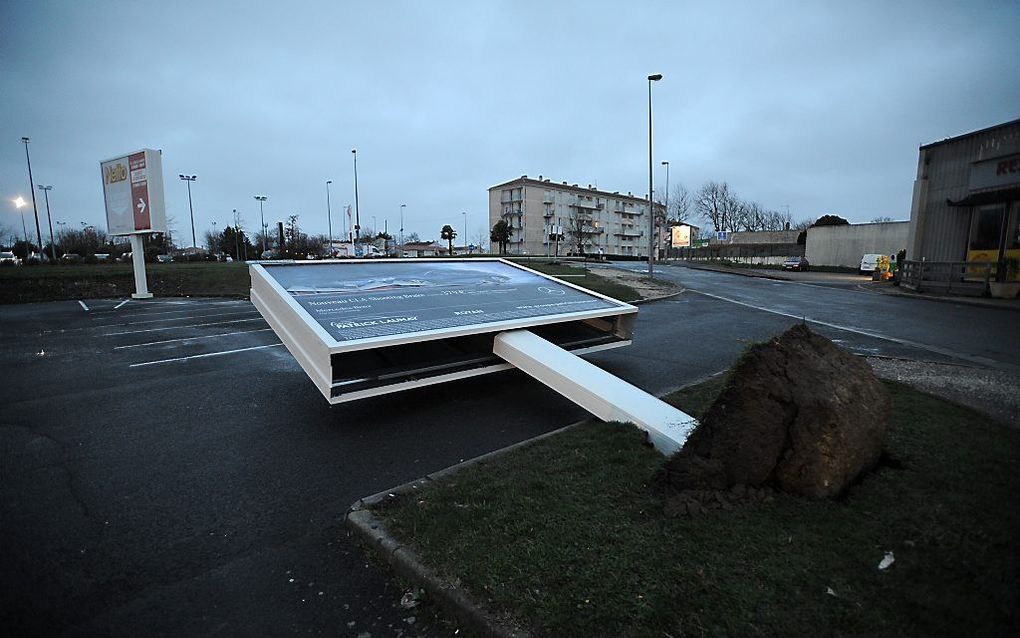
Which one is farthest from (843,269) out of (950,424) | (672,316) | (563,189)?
(563,189)

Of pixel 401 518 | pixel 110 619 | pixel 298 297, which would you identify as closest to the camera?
pixel 110 619

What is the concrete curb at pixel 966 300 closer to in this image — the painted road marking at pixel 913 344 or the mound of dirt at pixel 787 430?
the painted road marking at pixel 913 344

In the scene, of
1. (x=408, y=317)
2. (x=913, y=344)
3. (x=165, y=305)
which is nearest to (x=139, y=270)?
(x=165, y=305)

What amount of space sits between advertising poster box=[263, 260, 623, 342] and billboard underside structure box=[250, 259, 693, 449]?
1 centimetres

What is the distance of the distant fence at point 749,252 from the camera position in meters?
52.4

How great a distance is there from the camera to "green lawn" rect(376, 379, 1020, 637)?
81.7 inches

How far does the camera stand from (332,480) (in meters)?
4.04

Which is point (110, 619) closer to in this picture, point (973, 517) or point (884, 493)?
point (884, 493)

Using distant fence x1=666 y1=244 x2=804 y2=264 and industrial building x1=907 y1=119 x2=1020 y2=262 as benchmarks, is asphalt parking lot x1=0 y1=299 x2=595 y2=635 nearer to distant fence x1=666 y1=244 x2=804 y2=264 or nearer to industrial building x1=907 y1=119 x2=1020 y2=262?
industrial building x1=907 y1=119 x2=1020 y2=262

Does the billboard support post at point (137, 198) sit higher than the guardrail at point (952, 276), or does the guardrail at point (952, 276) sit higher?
the billboard support post at point (137, 198)

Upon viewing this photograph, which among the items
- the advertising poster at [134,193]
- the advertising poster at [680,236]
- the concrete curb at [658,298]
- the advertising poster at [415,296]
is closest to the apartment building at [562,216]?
the advertising poster at [680,236]

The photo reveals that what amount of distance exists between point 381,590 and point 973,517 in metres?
3.23

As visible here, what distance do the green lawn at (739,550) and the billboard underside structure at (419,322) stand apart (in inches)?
51.0

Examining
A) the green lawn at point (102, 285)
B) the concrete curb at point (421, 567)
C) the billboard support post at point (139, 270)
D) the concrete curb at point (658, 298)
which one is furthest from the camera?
the billboard support post at point (139, 270)
